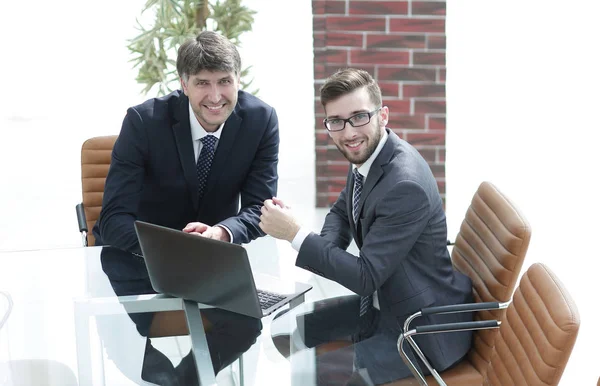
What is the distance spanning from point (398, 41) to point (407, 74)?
192 mm

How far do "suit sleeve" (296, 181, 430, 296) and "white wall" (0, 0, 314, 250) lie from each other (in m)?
3.62

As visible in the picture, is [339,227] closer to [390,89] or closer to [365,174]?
[365,174]

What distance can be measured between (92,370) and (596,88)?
5410 mm

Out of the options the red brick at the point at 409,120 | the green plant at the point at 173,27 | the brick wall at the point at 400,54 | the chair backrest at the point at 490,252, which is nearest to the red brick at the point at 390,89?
the brick wall at the point at 400,54

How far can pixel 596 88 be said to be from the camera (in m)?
6.33

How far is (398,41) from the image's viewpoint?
14.8 feet

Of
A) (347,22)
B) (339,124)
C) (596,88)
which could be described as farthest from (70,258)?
(596,88)

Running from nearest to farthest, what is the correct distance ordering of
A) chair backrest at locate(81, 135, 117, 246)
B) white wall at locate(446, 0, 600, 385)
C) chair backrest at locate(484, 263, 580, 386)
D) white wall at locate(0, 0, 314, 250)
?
chair backrest at locate(484, 263, 580, 386) → chair backrest at locate(81, 135, 117, 246) → white wall at locate(446, 0, 600, 385) → white wall at locate(0, 0, 314, 250)

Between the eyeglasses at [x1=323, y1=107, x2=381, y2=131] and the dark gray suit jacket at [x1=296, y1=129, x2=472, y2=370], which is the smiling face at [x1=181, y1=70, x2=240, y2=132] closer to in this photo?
the eyeglasses at [x1=323, y1=107, x2=381, y2=131]

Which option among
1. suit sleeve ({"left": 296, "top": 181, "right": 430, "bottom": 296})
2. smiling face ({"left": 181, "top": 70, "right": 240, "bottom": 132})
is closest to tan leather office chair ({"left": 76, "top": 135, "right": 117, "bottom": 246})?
smiling face ({"left": 181, "top": 70, "right": 240, "bottom": 132})

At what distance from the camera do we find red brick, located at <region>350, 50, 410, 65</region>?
454cm

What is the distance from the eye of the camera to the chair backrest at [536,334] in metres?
1.72

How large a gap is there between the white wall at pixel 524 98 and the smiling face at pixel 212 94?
9.00 feet

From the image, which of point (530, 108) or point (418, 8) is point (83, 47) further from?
point (530, 108)
